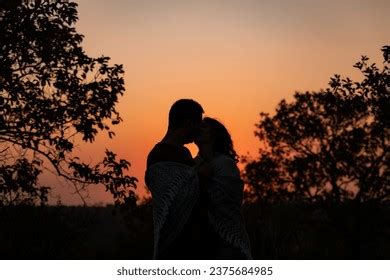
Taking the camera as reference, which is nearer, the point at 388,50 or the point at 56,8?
the point at 388,50

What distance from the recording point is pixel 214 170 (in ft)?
21.6

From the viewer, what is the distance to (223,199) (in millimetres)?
6359

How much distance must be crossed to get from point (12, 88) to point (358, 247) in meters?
20.7

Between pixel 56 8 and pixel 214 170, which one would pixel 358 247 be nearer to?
pixel 56 8

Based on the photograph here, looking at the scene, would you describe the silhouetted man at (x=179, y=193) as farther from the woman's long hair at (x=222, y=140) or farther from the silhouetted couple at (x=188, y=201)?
the woman's long hair at (x=222, y=140)

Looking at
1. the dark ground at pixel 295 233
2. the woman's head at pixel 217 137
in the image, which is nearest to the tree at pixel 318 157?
the dark ground at pixel 295 233

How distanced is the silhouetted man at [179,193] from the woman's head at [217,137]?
847mm

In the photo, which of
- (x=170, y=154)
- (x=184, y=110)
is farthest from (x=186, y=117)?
(x=170, y=154)

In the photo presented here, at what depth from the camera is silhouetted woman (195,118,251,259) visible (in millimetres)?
6191

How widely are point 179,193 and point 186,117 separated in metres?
0.69

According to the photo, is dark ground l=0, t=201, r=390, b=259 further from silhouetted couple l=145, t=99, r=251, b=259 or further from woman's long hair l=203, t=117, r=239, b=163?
silhouetted couple l=145, t=99, r=251, b=259

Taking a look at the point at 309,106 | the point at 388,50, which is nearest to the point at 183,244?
the point at 388,50

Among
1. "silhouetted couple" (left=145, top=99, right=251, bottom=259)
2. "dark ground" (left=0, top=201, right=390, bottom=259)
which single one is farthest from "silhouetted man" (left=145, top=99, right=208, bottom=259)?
"dark ground" (left=0, top=201, right=390, bottom=259)

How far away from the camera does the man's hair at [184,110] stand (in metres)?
5.83
